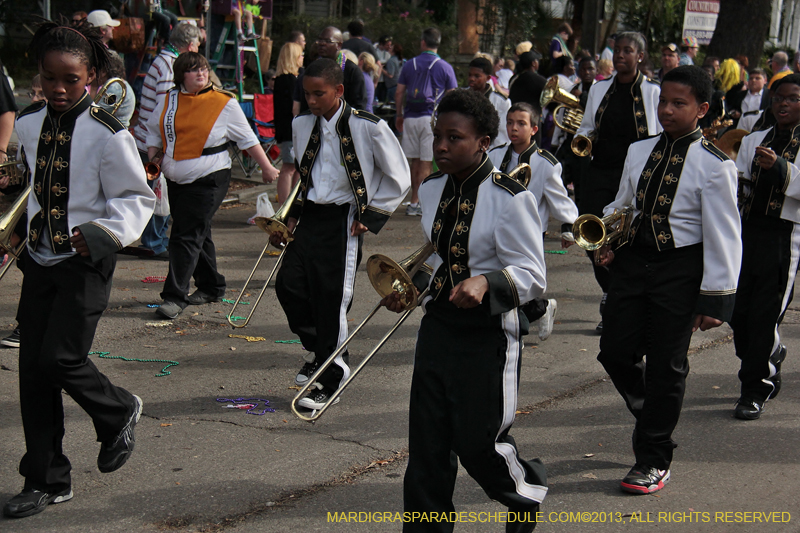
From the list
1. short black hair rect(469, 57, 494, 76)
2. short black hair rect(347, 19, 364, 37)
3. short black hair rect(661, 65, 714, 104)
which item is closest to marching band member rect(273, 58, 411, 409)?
short black hair rect(661, 65, 714, 104)

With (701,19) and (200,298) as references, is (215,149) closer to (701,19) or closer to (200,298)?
(200,298)

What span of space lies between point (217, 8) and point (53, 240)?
10975 millimetres

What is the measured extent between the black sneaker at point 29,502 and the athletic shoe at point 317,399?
1628mm

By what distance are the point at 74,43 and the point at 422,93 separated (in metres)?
7.90

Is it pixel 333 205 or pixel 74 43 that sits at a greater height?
pixel 74 43

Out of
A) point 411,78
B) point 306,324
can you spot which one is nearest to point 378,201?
point 306,324

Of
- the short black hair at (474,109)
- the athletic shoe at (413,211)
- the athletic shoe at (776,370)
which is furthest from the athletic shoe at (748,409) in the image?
the athletic shoe at (413,211)

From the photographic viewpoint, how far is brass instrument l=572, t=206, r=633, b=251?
431cm

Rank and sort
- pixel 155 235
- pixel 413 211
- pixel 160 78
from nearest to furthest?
1. pixel 160 78
2. pixel 155 235
3. pixel 413 211

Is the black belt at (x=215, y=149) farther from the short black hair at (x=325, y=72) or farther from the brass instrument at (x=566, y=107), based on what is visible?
the brass instrument at (x=566, y=107)

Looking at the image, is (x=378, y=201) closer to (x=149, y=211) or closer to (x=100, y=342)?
(x=149, y=211)

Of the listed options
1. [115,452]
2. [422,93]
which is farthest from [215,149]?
[422,93]

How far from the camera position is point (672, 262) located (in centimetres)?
417

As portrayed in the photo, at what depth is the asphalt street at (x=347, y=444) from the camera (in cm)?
391
